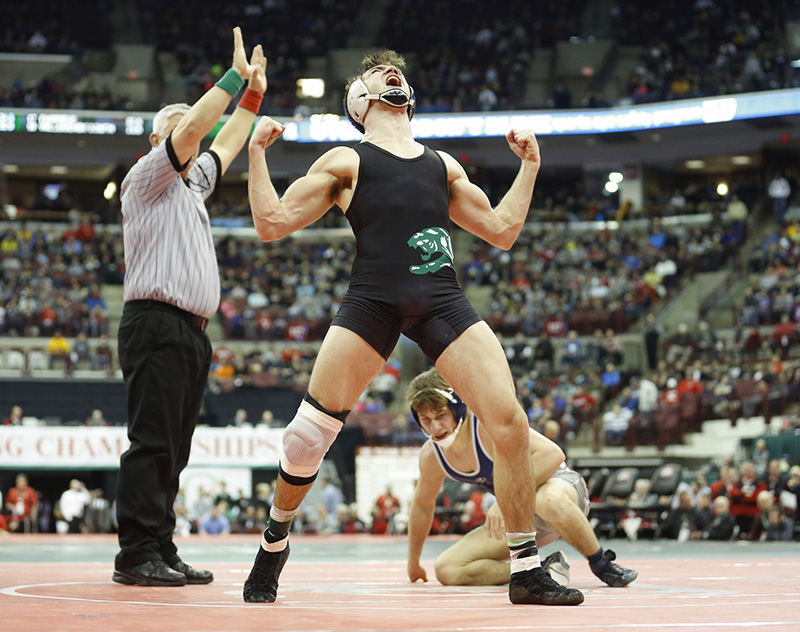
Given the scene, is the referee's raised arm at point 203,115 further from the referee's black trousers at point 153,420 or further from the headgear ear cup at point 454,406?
the headgear ear cup at point 454,406

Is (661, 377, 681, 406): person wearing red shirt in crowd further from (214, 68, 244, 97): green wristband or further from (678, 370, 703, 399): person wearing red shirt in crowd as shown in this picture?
(214, 68, 244, 97): green wristband

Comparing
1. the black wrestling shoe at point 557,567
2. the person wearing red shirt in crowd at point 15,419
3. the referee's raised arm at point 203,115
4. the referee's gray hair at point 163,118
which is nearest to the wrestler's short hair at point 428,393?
the black wrestling shoe at point 557,567

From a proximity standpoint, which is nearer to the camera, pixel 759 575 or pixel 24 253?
pixel 759 575

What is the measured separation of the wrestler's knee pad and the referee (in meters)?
1.15

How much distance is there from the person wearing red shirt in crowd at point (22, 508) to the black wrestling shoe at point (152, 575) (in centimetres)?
1463

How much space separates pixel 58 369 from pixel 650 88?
62.1 ft

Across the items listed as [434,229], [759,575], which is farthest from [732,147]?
[434,229]

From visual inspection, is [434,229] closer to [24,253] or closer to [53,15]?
[24,253]

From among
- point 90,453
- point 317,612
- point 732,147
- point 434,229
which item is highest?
point 732,147

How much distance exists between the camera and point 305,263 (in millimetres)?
32781

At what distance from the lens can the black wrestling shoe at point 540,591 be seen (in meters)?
4.45

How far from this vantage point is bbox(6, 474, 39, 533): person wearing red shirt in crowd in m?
19.2

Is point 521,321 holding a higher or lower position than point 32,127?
lower

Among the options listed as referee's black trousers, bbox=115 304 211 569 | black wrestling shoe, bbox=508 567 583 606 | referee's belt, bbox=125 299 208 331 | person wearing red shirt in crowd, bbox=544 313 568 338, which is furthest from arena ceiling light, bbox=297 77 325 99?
black wrestling shoe, bbox=508 567 583 606
